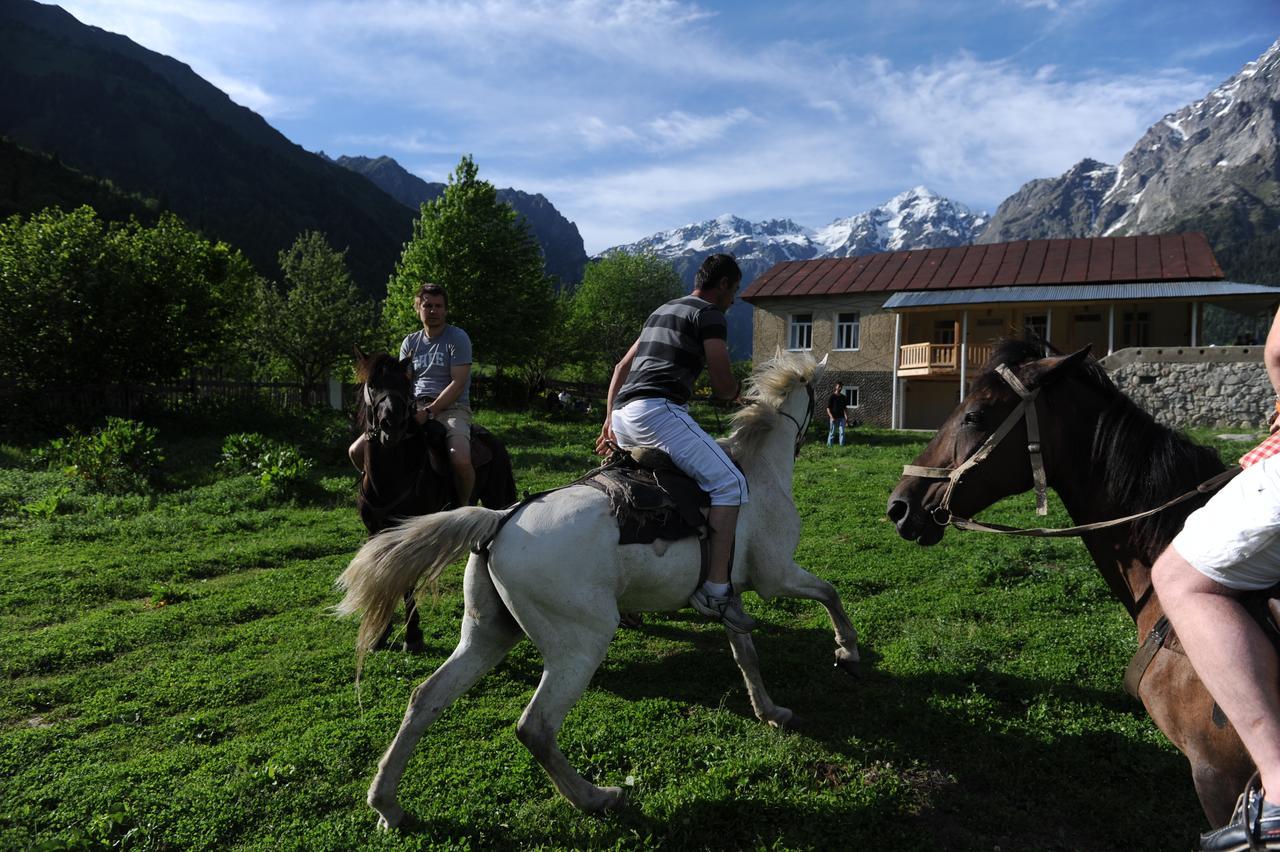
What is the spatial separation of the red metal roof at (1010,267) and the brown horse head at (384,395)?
2719 cm

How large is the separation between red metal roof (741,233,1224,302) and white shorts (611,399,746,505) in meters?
28.5

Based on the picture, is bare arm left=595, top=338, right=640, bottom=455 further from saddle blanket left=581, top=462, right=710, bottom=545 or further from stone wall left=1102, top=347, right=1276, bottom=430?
stone wall left=1102, top=347, right=1276, bottom=430

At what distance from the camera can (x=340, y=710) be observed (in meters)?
4.71

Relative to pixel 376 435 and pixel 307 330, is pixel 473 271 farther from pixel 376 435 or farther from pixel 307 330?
pixel 376 435

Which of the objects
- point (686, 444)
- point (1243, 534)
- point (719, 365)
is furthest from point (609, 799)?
point (1243, 534)

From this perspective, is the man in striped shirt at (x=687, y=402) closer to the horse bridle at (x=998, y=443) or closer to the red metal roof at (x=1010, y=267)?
the horse bridle at (x=998, y=443)

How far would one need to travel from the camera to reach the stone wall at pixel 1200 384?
19.2 m

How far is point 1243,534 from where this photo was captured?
2.13 metres

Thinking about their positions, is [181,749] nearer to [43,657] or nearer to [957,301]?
[43,657]

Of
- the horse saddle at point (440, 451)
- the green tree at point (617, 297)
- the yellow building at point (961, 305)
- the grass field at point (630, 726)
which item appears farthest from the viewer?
the green tree at point (617, 297)

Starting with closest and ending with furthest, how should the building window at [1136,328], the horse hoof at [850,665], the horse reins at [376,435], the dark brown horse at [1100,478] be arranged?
the dark brown horse at [1100,478] < the horse hoof at [850,665] < the horse reins at [376,435] < the building window at [1136,328]

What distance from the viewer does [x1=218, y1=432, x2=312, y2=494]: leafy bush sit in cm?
1200

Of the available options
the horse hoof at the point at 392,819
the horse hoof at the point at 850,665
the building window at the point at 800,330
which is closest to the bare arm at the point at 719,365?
the horse hoof at the point at 850,665

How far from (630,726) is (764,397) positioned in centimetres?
236
